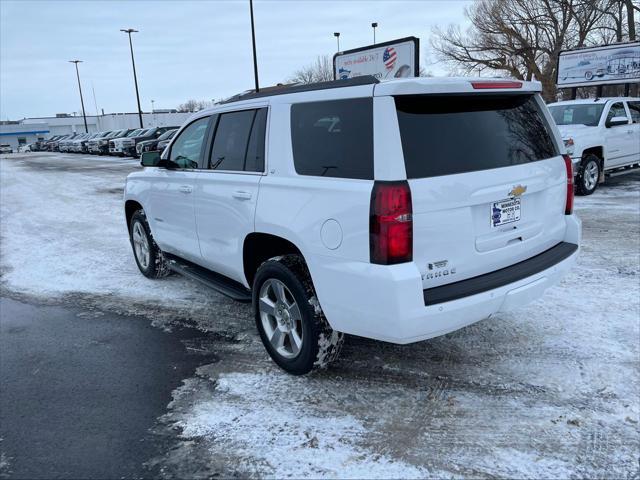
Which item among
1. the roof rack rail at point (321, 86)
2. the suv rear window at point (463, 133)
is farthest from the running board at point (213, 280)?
the suv rear window at point (463, 133)

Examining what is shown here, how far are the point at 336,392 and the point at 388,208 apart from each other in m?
1.39

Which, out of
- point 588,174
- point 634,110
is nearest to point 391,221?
point 588,174

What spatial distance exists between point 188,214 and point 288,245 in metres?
1.54

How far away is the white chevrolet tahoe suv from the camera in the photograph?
9.36 feet

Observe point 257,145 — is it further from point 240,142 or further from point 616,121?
point 616,121

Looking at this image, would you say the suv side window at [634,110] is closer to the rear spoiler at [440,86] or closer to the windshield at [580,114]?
the windshield at [580,114]

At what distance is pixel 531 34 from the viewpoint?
127 ft

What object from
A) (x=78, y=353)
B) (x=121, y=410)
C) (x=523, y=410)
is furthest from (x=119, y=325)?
(x=523, y=410)

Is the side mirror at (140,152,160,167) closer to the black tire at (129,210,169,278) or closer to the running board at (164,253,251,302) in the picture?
the black tire at (129,210,169,278)

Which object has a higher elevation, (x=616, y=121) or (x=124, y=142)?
(x=124, y=142)

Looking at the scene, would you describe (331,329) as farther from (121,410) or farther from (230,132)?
(230,132)

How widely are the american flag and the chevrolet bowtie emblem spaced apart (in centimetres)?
1275

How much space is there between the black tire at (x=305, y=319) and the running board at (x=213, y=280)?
605 mm

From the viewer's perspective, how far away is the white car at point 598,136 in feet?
33.1
